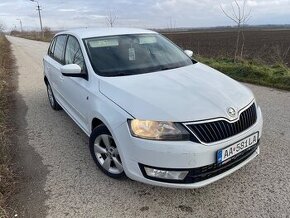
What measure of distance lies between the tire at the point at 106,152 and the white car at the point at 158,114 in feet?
A: 0.04

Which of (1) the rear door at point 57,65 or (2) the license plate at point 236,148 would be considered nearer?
(2) the license plate at point 236,148

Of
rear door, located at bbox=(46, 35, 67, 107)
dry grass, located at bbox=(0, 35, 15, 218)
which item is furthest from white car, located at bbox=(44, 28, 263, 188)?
dry grass, located at bbox=(0, 35, 15, 218)

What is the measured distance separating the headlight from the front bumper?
5cm

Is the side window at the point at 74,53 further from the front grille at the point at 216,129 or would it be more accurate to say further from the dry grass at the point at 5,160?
the front grille at the point at 216,129

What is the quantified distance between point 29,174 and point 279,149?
10.7ft

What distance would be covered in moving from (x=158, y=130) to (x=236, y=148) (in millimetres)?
802

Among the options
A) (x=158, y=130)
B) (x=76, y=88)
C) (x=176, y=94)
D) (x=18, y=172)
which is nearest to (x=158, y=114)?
(x=158, y=130)

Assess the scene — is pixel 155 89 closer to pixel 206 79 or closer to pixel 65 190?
pixel 206 79

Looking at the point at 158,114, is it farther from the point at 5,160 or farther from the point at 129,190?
the point at 5,160

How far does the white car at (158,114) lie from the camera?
280 centimetres

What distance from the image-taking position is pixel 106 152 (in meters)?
3.50

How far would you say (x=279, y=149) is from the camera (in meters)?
4.09

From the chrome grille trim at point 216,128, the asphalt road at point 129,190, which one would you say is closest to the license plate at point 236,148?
the chrome grille trim at point 216,128

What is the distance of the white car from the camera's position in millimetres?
2799
